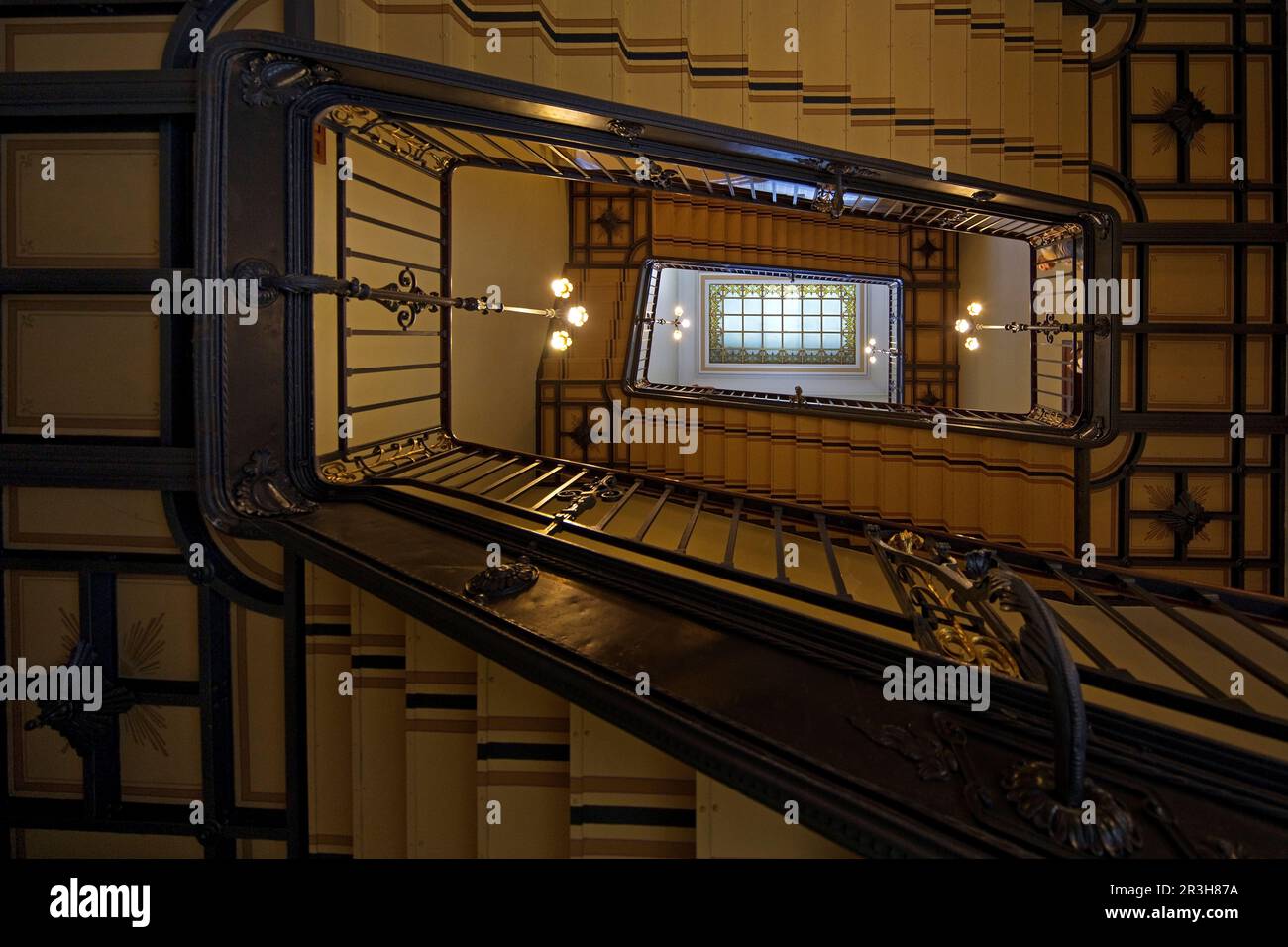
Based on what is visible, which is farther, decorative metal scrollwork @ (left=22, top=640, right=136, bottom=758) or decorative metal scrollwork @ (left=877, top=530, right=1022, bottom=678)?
decorative metal scrollwork @ (left=22, top=640, right=136, bottom=758)

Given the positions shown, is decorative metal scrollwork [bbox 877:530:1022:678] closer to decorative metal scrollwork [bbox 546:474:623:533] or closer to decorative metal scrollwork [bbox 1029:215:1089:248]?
decorative metal scrollwork [bbox 546:474:623:533]

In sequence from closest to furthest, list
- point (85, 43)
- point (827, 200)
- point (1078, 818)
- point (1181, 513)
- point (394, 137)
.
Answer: point (1078, 818)
point (85, 43)
point (394, 137)
point (827, 200)
point (1181, 513)

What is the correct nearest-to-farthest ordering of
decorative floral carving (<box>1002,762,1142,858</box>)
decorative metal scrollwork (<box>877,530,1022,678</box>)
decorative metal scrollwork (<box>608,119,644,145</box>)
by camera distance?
decorative floral carving (<box>1002,762,1142,858</box>) < decorative metal scrollwork (<box>877,530,1022,678</box>) < decorative metal scrollwork (<box>608,119,644,145</box>)

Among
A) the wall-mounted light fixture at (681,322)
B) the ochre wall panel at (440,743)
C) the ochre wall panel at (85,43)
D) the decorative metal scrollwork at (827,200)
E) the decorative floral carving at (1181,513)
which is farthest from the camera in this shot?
the wall-mounted light fixture at (681,322)

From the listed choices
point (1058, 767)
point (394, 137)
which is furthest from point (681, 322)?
point (1058, 767)

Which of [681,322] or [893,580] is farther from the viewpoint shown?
[681,322]

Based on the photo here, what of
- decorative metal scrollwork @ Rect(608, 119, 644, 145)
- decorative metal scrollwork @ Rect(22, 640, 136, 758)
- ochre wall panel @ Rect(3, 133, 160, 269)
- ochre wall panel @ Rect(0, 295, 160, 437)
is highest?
decorative metal scrollwork @ Rect(608, 119, 644, 145)

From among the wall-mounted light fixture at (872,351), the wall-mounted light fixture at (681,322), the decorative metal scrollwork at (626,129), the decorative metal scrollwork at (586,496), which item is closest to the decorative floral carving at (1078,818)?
the decorative metal scrollwork at (586,496)

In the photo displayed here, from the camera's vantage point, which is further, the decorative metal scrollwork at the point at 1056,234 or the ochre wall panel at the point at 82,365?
the decorative metal scrollwork at the point at 1056,234

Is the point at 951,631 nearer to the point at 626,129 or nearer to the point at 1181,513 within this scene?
the point at 626,129

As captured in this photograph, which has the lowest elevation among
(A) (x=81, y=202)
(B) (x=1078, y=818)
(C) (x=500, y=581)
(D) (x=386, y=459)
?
(B) (x=1078, y=818)

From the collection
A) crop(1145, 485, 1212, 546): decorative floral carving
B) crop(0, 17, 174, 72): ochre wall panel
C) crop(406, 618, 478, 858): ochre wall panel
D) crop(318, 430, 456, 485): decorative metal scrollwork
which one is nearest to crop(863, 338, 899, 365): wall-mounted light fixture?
crop(1145, 485, 1212, 546): decorative floral carving

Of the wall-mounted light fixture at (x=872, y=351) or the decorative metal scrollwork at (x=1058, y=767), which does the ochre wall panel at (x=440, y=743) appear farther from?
the wall-mounted light fixture at (x=872, y=351)

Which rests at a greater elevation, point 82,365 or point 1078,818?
point 82,365
